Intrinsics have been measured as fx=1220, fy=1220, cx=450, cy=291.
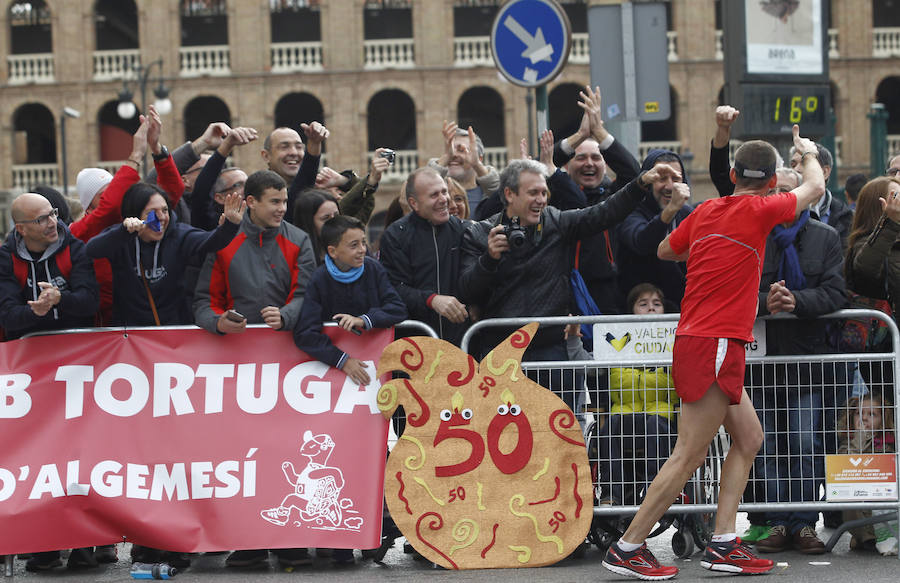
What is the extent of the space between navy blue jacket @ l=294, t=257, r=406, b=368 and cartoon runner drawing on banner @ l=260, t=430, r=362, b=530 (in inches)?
19.4

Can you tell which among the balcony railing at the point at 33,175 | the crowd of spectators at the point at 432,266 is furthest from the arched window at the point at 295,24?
the crowd of spectators at the point at 432,266

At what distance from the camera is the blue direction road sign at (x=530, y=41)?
8.90 m

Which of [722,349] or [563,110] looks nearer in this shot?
[722,349]

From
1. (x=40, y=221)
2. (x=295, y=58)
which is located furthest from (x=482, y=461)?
(x=295, y=58)

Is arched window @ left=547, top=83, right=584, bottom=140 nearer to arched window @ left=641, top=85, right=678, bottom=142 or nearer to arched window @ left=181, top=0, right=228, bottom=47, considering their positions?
arched window @ left=641, top=85, right=678, bottom=142

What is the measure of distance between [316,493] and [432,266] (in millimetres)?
1558

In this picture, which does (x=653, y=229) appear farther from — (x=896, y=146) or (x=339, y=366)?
(x=896, y=146)

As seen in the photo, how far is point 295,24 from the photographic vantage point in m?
45.1

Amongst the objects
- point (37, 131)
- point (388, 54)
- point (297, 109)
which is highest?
point (388, 54)

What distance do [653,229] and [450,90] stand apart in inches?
1439

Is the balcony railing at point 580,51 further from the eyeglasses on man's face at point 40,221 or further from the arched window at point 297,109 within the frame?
the eyeglasses on man's face at point 40,221

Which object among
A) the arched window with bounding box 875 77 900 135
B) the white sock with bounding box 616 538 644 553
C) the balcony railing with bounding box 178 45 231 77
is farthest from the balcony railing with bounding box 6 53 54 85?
the white sock with bounding box 616 538 644 553

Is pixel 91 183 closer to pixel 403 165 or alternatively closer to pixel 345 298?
pixel 345 298

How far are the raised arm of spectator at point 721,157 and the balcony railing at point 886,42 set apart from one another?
3991 centimetres
